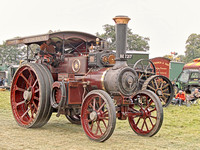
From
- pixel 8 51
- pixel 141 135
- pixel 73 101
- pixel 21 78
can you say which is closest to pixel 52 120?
pixel 21 78

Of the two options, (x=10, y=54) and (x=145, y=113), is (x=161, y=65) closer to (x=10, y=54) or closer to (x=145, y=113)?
(x=145, y=113)

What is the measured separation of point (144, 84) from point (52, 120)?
445cm

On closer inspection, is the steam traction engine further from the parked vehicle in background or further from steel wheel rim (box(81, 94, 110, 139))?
the parked vehicle in background

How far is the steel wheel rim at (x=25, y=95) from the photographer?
7203 mm

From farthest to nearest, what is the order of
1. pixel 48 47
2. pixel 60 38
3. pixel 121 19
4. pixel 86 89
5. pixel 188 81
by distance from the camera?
pixel 188 81, pixel 48 47, pixel 60 38, pixel 86 89, pixel 121 19

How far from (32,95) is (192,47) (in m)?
41.8

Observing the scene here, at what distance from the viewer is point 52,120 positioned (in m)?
8.54

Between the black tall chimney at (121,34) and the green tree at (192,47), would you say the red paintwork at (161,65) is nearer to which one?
the black tall chimney at (121,34)

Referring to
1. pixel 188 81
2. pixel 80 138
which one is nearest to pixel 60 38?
pixel 80 138

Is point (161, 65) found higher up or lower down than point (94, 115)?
higher up

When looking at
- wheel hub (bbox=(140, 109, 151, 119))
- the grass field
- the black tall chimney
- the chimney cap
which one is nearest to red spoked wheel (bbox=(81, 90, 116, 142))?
the grass field

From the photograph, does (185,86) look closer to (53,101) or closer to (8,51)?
(53,101)

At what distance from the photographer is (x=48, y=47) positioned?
764 cm

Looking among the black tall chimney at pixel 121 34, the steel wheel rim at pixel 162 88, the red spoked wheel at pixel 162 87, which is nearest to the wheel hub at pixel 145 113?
the black tall chimney at pixel 121 34
